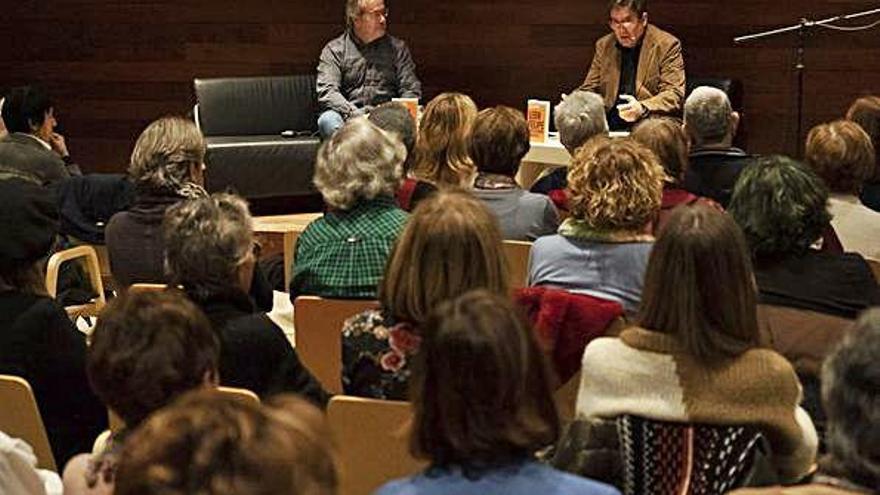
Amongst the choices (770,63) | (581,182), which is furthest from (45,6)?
(581,182)

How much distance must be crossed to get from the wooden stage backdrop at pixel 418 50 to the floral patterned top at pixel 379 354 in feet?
17.8

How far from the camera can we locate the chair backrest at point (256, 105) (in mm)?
8039

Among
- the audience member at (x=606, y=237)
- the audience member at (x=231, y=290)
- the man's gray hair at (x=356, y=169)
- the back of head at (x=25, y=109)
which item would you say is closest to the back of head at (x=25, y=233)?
the audience member at (x=231, y=290)

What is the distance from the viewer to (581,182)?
3.62 meters

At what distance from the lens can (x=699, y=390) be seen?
2.47m

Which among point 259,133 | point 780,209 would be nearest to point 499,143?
point 780,209

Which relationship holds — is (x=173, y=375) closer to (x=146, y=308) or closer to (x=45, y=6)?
(x=146, y=308)

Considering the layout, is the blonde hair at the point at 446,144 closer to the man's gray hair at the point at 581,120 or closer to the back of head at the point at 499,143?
the back of head at the point at 499,143

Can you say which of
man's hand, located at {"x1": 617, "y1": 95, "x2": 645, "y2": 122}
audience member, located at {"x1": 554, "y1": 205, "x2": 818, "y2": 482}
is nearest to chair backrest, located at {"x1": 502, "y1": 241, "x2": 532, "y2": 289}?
audience member, located at {"x1": 554, "y1": 205, "x2": 818, "y2": 482}

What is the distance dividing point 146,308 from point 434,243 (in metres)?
0.73

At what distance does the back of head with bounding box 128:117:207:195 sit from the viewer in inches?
167

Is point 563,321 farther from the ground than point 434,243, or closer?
closer

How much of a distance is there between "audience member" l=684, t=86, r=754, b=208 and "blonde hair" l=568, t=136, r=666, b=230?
54.3 inches

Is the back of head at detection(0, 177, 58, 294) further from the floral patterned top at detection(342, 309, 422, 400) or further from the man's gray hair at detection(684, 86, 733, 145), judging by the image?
the man's gray hair at detection(684, 86, 733, 145)
